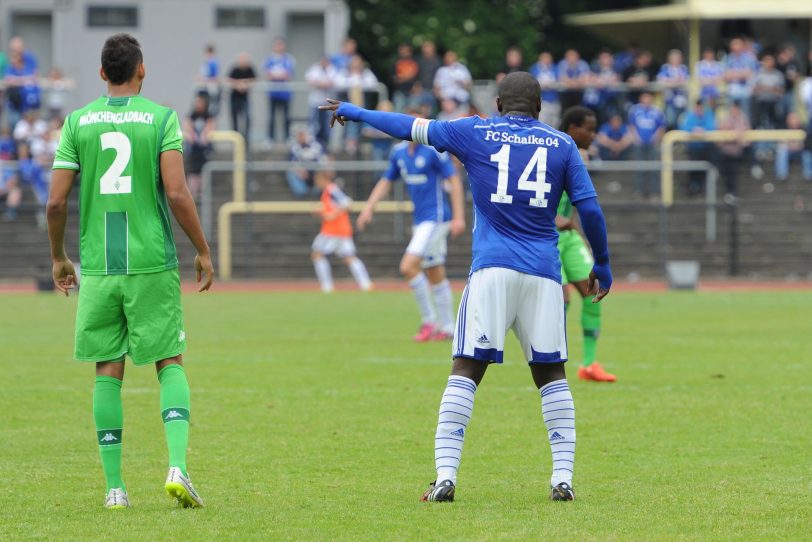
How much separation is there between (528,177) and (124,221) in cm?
194

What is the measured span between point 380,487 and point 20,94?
2543cm

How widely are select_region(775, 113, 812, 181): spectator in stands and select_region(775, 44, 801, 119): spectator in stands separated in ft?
1.40

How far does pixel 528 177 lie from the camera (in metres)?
7.39

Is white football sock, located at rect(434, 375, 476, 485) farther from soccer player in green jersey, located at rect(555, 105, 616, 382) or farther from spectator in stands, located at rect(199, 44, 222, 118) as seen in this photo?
spectator in stands, located at rect(199, 44, 222, 118)

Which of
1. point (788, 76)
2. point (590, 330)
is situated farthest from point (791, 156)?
point (590, 330)

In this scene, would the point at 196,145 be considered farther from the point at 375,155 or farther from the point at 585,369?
the point at 585,369

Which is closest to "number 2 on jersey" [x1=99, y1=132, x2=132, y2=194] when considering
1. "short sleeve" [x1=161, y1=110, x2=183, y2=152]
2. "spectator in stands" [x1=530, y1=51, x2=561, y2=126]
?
"short sleeve" [x1=161, y1=110, x2=183, y2=152]

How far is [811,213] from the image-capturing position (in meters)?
30.2

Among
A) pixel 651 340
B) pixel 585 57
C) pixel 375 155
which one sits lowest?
pixel 651 340

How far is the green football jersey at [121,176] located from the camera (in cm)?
714

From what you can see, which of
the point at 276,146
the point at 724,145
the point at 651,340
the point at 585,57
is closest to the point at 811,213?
the point at 724,145

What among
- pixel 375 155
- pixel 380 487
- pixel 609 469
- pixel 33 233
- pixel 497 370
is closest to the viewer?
pixel 380 487

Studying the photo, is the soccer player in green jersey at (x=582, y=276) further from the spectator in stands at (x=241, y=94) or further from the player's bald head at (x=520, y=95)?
the spectator in stands at (x=241, y=94)

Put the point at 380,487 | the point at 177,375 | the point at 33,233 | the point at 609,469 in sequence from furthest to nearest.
A: 1. the point at 33,233
2. the point at 609,469
3. the point at 380,487
4. the point at 177,375
